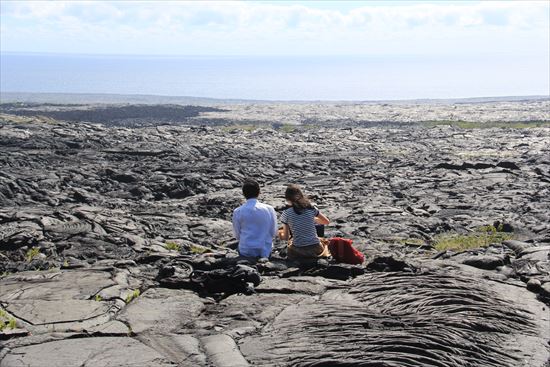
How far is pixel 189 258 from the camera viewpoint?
13.1 m

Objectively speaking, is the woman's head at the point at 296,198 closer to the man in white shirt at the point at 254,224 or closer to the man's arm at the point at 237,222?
the man in white shirt at the point at 254,224

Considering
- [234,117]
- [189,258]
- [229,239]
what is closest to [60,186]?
[229,239]

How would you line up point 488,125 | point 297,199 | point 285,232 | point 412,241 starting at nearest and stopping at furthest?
1. point 297,199
2. point 285,232
3. point 412,241
4. point 488,125

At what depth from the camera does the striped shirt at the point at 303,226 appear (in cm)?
1253

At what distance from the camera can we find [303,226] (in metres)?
12.6

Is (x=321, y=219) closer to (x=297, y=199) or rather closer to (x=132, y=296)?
(x=297, y=199)

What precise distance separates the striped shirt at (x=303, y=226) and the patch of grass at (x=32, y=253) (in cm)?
638

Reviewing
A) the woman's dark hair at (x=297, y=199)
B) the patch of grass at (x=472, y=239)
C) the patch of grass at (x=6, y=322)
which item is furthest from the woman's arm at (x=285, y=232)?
the patch of grass at (x=472, y=239)

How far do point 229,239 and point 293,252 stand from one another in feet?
24.4

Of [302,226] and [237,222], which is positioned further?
[237,222]

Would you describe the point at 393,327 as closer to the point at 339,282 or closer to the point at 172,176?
the point at 339,282

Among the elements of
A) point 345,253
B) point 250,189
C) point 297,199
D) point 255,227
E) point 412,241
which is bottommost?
point 412,241

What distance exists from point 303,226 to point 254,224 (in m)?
0.90

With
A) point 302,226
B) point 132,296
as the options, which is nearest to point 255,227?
point 302,226
